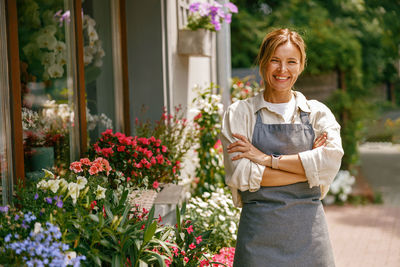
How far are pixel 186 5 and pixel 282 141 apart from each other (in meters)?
2.78

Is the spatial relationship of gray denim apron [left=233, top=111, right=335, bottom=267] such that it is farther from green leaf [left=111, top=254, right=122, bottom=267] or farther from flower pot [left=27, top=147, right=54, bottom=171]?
flower pot [left=27, top=147, right=54, bottom=171]

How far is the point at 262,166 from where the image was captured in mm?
2439

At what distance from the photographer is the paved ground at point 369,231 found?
16.7 feet

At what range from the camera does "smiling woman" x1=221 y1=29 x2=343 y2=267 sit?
2.45 metres

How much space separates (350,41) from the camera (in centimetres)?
818

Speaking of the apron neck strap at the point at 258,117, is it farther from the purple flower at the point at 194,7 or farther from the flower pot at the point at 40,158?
the purple flower at the point at 194,7

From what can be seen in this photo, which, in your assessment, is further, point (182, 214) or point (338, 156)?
point (182, 214)

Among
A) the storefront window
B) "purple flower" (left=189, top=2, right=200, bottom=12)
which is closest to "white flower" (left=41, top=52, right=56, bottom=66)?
the storefront window

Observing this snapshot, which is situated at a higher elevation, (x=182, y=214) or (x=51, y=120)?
(x=51, y=120)

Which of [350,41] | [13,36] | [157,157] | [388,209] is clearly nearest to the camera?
[13,36]

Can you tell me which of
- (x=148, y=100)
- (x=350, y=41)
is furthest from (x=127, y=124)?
(x=350, y=41)

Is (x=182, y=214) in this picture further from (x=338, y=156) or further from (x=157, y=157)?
(x=338, y=156)

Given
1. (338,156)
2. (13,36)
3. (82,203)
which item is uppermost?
(13,36)

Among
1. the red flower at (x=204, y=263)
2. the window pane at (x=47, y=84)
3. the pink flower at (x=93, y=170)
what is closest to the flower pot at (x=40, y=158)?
the window pane at (x=47, y=84)
